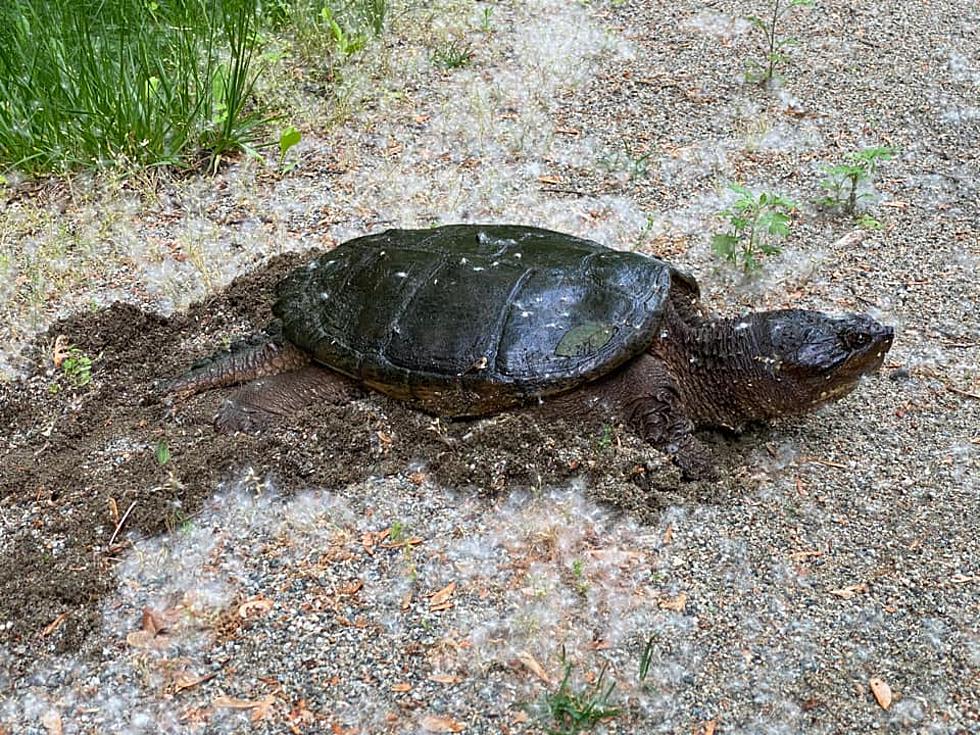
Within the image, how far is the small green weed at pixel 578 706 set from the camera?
6.30 feet

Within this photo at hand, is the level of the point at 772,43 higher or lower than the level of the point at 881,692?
higher

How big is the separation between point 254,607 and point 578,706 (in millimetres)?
838

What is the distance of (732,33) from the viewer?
518 cm

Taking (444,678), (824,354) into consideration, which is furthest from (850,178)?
(444,678)

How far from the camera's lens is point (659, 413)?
2.68 m

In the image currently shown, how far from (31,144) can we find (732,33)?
377 cm

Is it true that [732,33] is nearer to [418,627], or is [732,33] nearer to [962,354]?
[962,354]

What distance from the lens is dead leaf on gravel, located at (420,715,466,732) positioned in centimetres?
194

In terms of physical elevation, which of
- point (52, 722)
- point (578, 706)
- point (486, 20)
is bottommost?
point (52, 722)

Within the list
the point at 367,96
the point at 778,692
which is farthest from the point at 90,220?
the point at 778,692

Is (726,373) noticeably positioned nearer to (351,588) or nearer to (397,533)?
(397,533)

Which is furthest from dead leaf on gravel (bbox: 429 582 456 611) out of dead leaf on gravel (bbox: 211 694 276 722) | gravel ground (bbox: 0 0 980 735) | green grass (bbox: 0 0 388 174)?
green grass (bbox: 0 0 388 174)

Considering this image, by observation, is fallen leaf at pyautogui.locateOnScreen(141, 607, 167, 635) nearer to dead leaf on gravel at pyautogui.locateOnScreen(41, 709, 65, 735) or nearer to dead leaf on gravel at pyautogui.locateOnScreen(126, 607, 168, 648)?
dead leaf on gravel at pyautogui.locateOnScreen(126, 607, 168, 648)

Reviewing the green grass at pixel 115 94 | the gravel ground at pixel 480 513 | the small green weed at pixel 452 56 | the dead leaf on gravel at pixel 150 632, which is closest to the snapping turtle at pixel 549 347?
the gravel ground at pixel 480 513
